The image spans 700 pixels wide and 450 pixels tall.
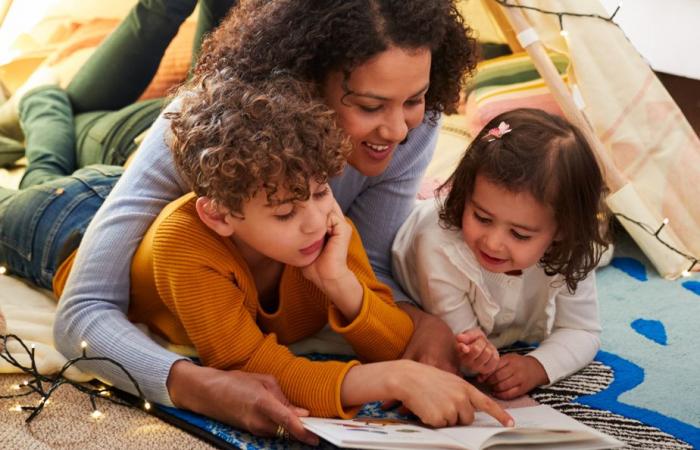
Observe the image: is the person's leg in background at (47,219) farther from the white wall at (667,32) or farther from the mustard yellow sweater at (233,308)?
the white wall at (667,32)

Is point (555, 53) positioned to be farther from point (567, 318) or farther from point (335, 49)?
point (335, 49)

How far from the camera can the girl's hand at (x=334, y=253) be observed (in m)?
1.22

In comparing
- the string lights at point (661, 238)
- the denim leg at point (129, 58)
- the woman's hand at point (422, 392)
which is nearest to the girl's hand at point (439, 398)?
→ the woman's hand at point (422, 392)

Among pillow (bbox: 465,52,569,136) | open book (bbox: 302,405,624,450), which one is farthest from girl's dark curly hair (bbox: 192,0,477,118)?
pillow (bbox: 465,52,569,136)

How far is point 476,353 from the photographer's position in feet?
4.13

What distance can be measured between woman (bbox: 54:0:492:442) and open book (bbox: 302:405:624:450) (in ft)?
0.38

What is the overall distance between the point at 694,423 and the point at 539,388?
22cm

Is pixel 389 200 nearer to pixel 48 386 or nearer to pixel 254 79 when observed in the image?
pixel 254 79

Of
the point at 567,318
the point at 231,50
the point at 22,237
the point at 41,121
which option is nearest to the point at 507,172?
the point at 567,318

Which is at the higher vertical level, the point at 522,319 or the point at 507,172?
the point at 507,172

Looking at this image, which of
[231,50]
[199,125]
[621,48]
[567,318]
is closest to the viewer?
[199,125]

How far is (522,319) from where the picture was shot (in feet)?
4.83

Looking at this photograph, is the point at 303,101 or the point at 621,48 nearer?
the point at 303,101

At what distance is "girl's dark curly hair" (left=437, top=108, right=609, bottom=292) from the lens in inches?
51.8
